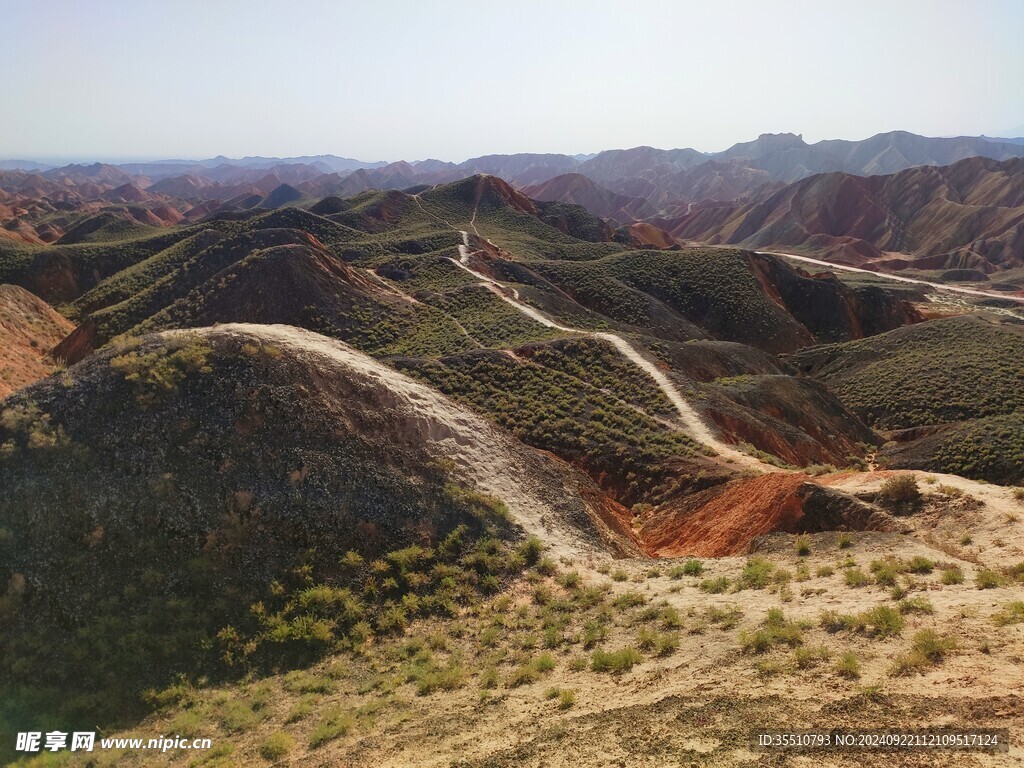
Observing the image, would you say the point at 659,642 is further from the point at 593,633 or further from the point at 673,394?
the point at 673,394

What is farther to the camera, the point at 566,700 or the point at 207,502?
Answer: the point at 207,502

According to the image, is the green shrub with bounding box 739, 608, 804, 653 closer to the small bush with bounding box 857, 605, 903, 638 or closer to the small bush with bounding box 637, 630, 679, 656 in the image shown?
the small bush with bounding box 857, 605, 903, 638

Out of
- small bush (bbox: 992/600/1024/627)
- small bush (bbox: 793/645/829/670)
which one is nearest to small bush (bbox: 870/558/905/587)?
small bush (bbox: 992/600/1024/627)

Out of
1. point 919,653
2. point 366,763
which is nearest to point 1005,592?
point 919,653

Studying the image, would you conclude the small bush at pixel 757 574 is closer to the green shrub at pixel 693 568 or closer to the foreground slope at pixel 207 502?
the green shrub at pixel 693 568

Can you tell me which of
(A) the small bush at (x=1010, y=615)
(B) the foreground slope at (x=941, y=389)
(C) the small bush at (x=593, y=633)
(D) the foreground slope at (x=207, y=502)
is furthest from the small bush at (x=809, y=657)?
(B) the foreground slope at (x=941, y=389)

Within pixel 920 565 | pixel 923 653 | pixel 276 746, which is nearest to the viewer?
pixel 923 653

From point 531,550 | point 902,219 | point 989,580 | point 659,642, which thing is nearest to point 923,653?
point 989,580
